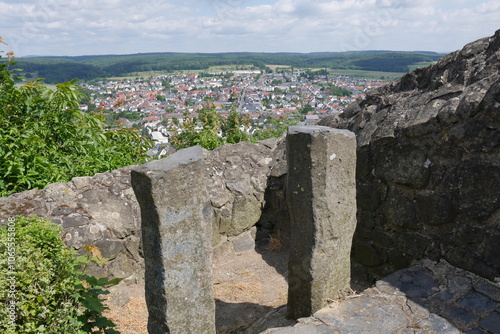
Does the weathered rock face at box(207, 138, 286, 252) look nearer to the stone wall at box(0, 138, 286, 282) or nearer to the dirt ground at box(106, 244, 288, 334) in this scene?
the stone wall at box(0, 138, 286, 282)

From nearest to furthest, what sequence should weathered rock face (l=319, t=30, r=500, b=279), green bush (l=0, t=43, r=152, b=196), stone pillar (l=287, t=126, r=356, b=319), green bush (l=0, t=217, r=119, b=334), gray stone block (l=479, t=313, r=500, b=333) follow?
green bush (l=0, t=217, r=119, b=334)
gray stone block (l=479, t=313, r=500, b=333)
stone pillar (l=287, t=126, r=356, b=319)
weathered rock face (l=319, t=30, r=500, b=279)
green bush (l=0, t=43, r=152, b=196)

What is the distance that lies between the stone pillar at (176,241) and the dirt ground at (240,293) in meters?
1.42

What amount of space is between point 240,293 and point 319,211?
1837 mm

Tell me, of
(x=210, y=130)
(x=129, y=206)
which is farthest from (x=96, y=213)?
(x=210, y=130)

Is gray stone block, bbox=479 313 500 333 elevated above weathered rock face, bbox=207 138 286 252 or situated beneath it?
situated beneath

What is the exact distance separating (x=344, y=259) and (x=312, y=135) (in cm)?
116

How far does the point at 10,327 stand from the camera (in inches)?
97.0

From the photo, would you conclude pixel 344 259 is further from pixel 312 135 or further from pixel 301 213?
pixel 312 135

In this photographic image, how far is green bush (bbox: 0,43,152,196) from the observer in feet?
16.8

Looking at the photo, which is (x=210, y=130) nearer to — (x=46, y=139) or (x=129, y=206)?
(x=46, y=139)

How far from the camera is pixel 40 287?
269 cm

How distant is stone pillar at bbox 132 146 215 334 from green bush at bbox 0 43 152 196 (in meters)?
3.06

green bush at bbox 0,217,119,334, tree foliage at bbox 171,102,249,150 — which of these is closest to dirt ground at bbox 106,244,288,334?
green bush at bbox 0,217,119,334

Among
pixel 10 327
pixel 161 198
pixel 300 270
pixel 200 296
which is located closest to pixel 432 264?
pixel 300 270
